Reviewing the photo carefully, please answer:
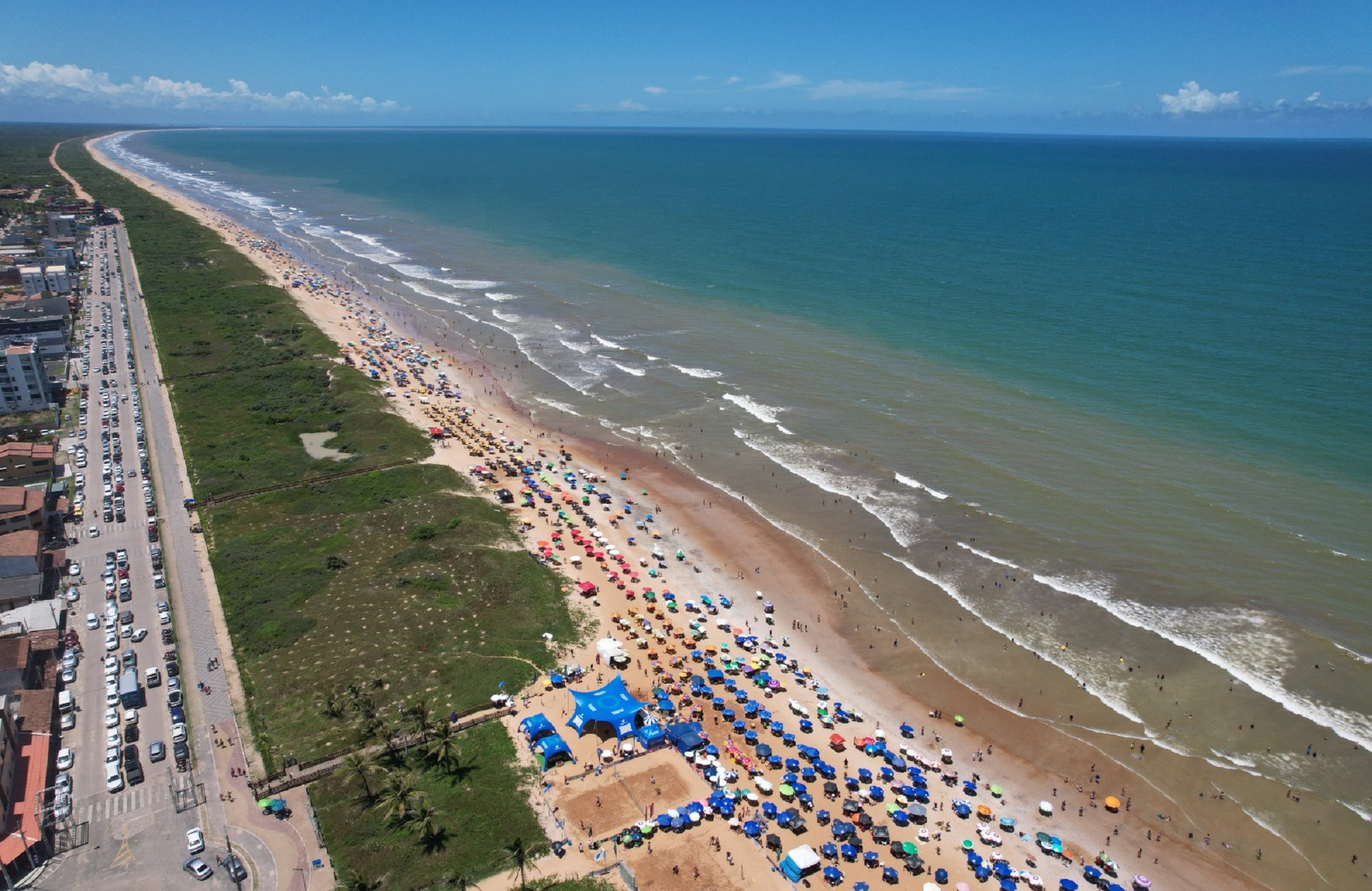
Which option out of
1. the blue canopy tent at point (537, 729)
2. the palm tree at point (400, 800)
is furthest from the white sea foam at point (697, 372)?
the palm tree at point (400, 800)

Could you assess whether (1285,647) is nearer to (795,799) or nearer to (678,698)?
(795,799)

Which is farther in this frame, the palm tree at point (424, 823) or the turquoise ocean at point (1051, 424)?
the turquoise ocean at point (1051, 424)


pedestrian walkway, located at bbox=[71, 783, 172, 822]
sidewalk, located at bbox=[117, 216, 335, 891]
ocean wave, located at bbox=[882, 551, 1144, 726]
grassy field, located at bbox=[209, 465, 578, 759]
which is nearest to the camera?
sidewalk, located at bbox=[117, 216, 335, 891]

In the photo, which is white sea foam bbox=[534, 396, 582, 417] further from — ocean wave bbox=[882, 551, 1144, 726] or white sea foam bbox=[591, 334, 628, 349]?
ocean wave bbox=[882, 551, 1144, 726]

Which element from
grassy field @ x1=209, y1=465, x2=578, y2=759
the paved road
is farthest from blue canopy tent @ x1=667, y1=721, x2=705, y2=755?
the paved road

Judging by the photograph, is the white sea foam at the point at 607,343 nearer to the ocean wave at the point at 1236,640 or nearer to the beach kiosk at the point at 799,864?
the ocean wave at the point at 1236,640
